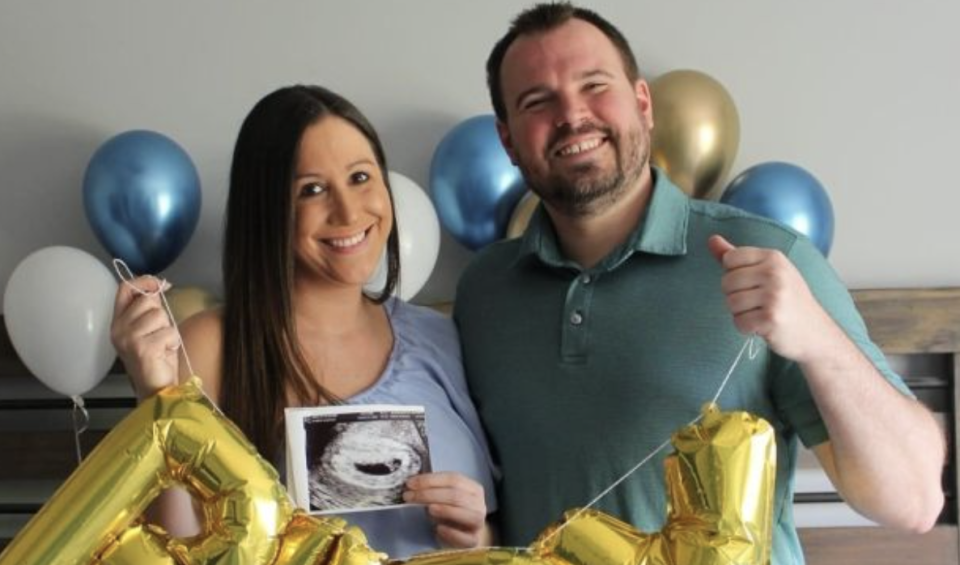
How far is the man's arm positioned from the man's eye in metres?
0.42

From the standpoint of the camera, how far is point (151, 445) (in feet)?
2.96

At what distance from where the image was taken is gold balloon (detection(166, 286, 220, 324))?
6.69 ft

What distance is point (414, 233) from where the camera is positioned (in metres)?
2.01

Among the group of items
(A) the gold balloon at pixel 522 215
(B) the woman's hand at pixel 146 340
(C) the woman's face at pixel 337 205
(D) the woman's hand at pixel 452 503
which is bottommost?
(D) the woman's hand at pixel 452 503

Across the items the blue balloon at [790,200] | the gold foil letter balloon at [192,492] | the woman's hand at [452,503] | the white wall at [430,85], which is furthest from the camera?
the white wall at [430,85]

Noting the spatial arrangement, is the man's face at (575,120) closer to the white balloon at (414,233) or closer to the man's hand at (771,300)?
the man's hand at (771,300)

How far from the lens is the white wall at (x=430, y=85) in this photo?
228 centimetres

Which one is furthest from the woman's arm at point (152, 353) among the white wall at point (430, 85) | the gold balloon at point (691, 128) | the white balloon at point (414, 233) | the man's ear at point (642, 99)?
the white wall at point (430, 85)

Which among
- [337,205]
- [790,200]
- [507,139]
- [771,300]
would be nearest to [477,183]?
[790,200]

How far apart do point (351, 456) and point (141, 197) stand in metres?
1.15

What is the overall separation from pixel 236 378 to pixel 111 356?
3.12ft

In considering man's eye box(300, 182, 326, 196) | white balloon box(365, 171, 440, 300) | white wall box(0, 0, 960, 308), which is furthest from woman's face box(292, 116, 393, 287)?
white wall box(0, 0, 960, 308)

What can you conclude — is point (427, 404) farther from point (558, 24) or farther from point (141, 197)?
point (141, 197)

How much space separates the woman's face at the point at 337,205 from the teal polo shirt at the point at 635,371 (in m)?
0.22
